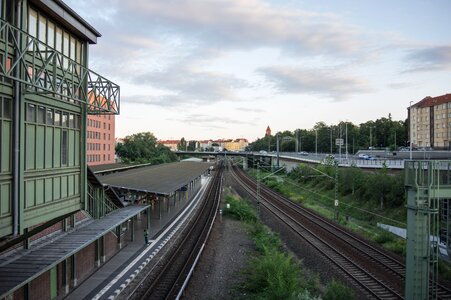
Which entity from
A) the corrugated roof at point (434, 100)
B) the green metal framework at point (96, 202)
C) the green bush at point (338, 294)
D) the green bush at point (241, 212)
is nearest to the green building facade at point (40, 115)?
the green metal framework at point (96, 202)

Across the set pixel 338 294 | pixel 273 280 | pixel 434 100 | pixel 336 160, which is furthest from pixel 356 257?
pixel 434 100

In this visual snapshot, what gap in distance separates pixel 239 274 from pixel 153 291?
4900 millimetres

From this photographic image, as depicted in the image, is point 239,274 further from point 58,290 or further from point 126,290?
point 58,290

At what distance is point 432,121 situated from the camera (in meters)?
102

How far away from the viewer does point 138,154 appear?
349ft

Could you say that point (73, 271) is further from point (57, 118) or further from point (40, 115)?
point (40, 115)

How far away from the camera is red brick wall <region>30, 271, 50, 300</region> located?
1458 centimetres

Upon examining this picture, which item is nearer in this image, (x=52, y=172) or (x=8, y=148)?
(x=8, y=148)

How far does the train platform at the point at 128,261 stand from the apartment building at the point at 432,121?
7550 cm

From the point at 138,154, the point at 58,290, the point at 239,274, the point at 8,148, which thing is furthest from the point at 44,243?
the point at 138,154

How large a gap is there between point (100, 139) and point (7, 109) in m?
69.6

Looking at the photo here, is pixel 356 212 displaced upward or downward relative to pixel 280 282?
downward

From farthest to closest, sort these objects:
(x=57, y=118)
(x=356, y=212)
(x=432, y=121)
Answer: (x=432, y=121) → (x=356, y=212) → (x=57, y=118)

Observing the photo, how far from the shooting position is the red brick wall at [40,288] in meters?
14.6
